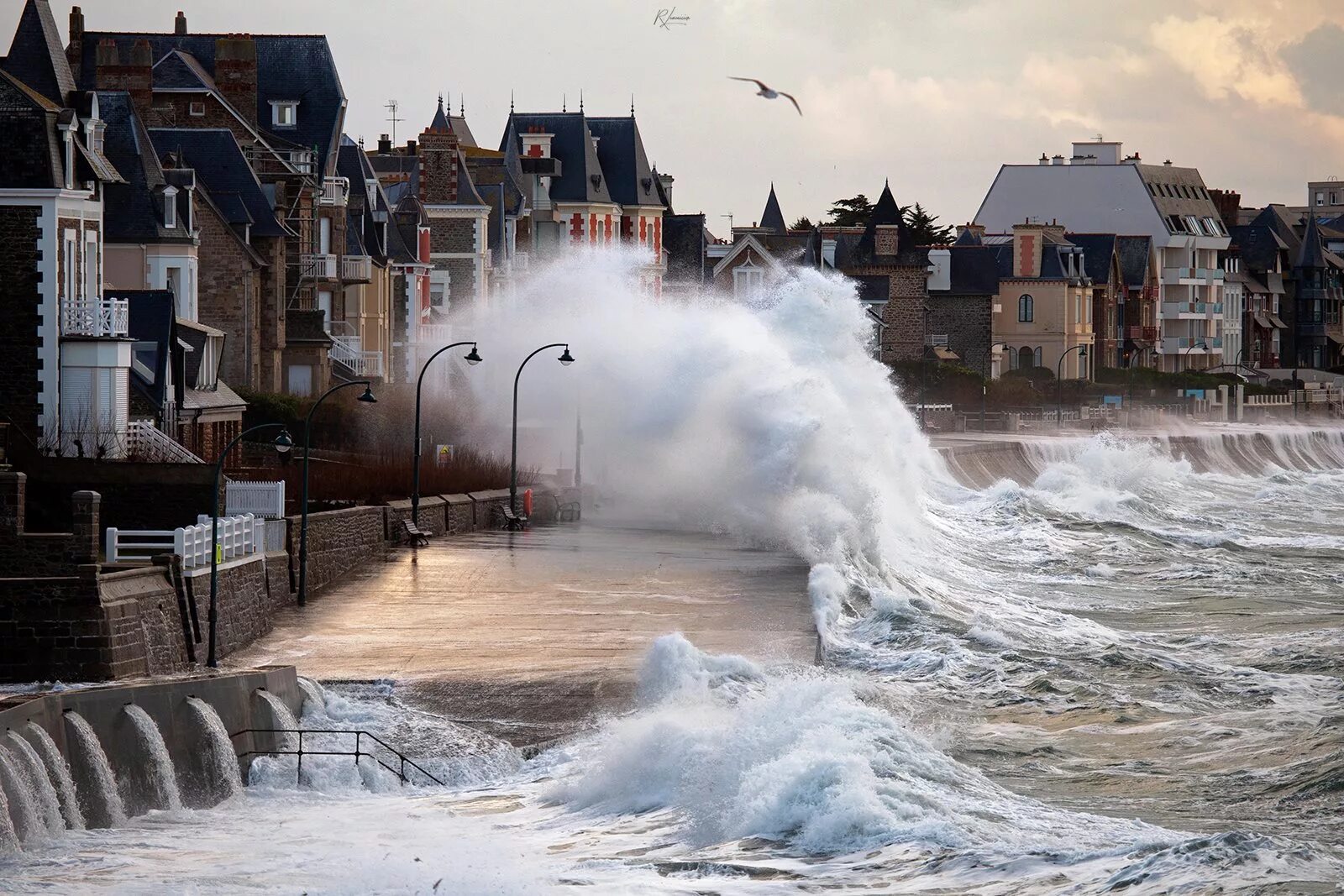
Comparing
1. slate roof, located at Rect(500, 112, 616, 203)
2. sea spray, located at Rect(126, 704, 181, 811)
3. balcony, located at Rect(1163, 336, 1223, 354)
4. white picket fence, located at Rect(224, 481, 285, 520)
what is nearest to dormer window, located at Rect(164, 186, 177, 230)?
white picket fence, located at Rect(224, 481, 285, 520)

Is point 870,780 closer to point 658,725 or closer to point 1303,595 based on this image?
point 658,725

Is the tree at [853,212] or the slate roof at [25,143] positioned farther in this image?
the tree at [853,212]

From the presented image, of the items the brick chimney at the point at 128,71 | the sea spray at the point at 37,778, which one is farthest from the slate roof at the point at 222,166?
the sea spray at the point at 37,778

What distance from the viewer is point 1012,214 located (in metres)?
121

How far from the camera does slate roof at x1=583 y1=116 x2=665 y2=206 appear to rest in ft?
302

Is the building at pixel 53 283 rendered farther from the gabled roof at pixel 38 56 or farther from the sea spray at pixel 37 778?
the sea spray at pixel 37 778

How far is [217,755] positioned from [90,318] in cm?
1486

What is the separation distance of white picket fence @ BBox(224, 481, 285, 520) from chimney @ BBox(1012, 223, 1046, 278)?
7100 centimetres

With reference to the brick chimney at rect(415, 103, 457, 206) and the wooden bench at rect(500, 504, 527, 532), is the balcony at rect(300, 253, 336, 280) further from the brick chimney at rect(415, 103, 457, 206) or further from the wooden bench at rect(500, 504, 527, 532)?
the brick chimney at rect(415, 103, 457, 206)

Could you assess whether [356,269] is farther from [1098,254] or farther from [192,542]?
[1098,254]

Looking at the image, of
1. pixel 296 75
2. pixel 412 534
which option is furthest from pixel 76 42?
pixel 412 534

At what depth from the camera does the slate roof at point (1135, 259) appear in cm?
11506

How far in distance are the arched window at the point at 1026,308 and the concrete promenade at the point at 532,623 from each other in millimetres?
62743

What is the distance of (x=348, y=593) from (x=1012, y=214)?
9103 centimetres
